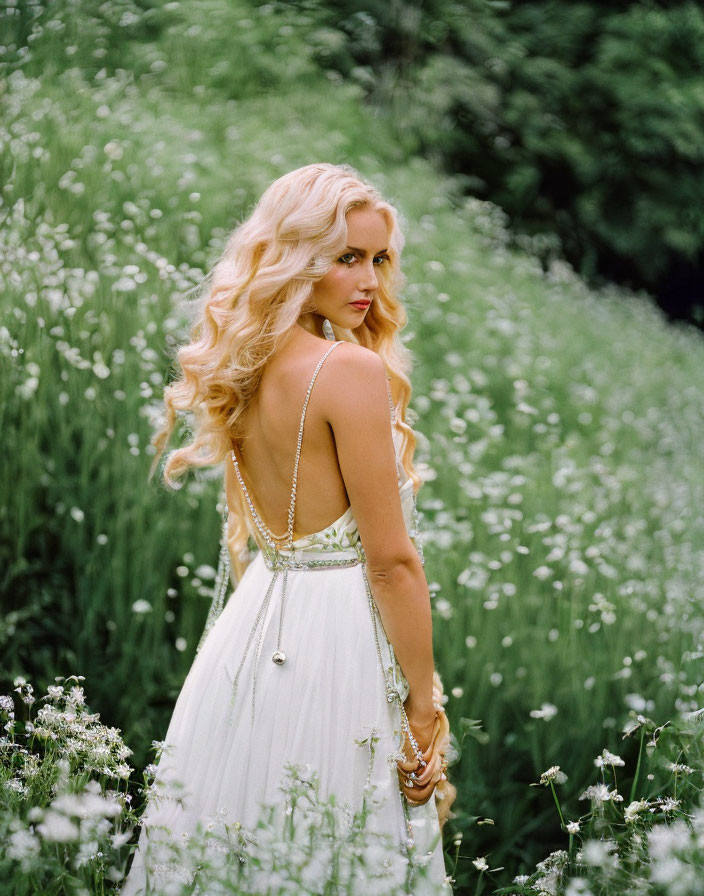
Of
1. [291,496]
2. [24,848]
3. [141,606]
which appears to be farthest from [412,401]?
[24,848]

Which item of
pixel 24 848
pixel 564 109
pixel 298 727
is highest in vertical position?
pixel 24 848

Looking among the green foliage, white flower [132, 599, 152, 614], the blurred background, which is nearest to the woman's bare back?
the blurred background

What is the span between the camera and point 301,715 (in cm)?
221

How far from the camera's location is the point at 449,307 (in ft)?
23.5

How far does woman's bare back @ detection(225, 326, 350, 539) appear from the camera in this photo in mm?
2164

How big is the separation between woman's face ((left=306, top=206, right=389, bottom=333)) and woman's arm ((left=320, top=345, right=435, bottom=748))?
0.72 ft

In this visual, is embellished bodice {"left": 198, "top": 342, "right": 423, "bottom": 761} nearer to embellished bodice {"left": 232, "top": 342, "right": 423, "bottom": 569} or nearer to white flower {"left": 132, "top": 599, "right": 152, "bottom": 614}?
embellished bodice {"left": 232, "top": 342, "right": 423, "bottom": 569}

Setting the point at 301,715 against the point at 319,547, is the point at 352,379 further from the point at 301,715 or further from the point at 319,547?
the point at 301,715

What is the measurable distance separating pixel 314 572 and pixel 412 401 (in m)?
3.08

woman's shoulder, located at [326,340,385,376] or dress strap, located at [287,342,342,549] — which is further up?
woman's shoulder, located at [326,340,385,376]

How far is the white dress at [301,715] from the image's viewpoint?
85.7 inches

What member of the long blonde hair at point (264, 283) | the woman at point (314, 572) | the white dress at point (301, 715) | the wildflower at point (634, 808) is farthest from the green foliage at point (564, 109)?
the wildflower at point (634, 808)

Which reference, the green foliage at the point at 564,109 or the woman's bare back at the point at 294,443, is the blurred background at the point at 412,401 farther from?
the woman's bare back at the point at 294,443

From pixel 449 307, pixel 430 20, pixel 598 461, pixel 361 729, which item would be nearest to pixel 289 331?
pixel 361 729
